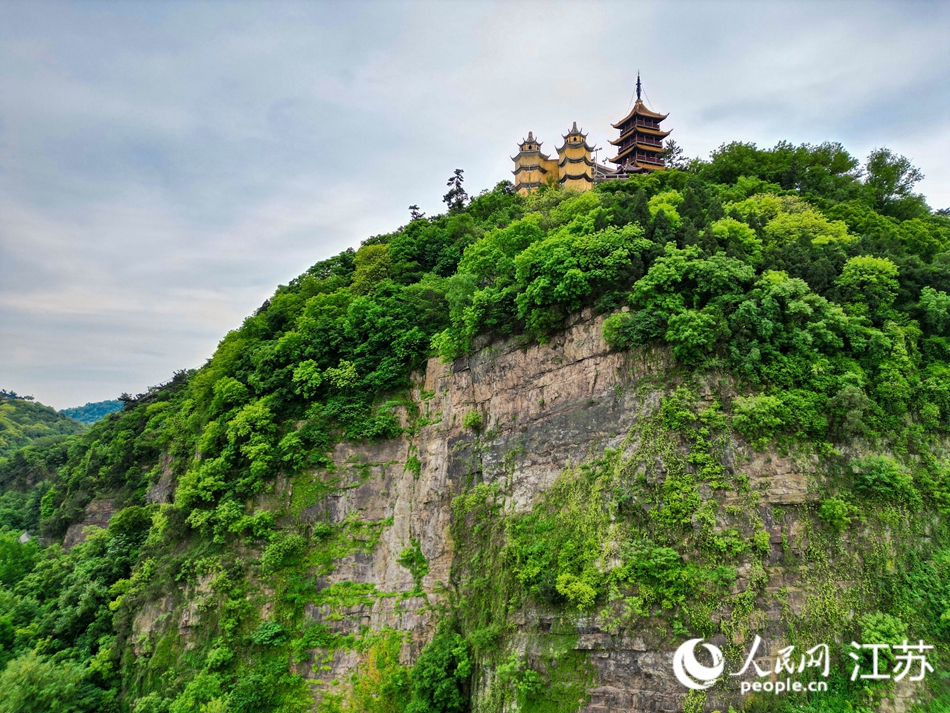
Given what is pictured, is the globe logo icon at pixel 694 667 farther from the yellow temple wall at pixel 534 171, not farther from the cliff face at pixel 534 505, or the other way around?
the yellow temple wall at pixel 534 171

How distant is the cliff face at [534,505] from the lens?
13.8m

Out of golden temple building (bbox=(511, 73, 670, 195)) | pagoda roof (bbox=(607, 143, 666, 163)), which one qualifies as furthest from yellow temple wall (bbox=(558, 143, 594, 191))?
pagoda roof (bbox=(607, 143, 666, 163))

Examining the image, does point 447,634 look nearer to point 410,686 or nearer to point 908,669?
point 410,686

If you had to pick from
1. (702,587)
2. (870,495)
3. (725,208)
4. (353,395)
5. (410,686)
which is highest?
(725,208)

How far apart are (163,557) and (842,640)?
26042mm

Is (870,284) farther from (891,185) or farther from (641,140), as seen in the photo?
(641,140)

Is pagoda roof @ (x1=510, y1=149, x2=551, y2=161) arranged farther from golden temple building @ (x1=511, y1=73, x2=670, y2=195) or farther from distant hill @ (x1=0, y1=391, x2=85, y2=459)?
distant hill @ (x1=0, y1=391, x2=85, y2=459)

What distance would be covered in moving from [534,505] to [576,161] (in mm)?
28841

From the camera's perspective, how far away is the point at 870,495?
14.7 meters

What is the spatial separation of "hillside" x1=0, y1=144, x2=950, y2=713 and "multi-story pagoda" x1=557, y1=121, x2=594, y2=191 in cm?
1303

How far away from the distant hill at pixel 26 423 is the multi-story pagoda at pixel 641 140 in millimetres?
72721

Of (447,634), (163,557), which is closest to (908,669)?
(447,634)

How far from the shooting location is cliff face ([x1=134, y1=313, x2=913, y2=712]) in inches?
543

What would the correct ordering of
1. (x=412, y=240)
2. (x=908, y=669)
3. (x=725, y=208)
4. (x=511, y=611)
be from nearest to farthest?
1. (x=908, y=669)
2. (x=511, y=611)
3. (x=725, y=208)
4. (x=412, y=240)
